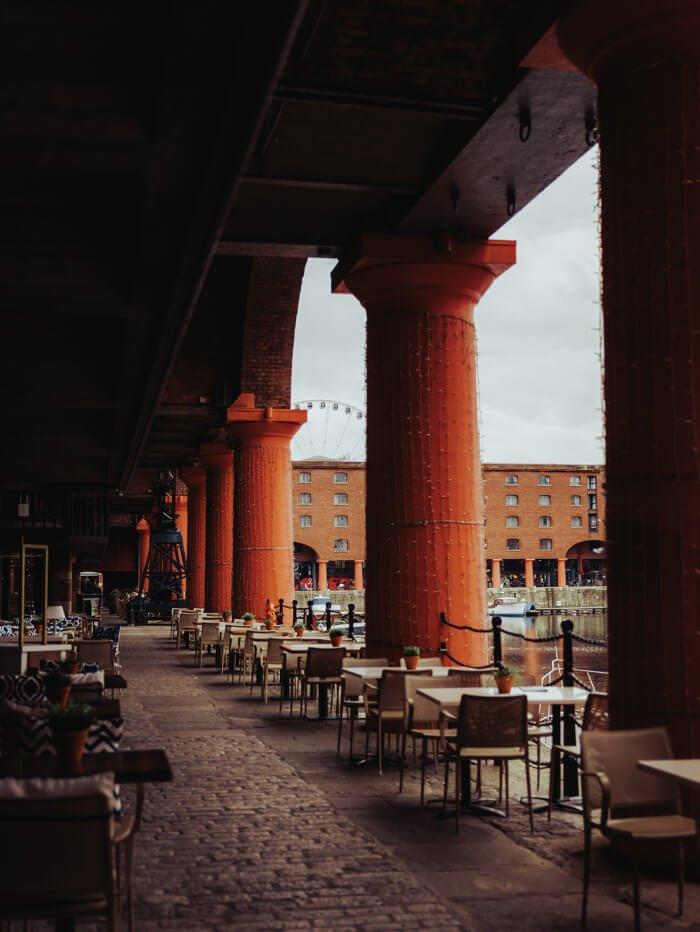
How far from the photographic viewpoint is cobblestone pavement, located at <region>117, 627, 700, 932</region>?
475cm

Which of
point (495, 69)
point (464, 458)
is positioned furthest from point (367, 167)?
point (464, 458)

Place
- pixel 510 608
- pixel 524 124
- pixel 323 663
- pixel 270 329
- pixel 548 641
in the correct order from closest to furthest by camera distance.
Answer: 1. pixel 524 124
2. pixel 548 641
3. pixel 323 663
4. pixel 270 329
5. pixel 510 608

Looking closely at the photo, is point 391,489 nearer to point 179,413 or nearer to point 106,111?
point 106,111

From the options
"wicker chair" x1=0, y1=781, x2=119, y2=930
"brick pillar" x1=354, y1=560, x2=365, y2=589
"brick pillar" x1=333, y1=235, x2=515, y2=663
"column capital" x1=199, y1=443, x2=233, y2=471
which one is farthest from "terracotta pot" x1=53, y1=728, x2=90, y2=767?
"brick pillar" x1=354, y1=560, x2=365, y2=589

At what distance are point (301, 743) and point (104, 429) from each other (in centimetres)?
398

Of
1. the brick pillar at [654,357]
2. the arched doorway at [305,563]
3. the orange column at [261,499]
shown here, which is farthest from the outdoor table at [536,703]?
the arched doorway at [305,563]

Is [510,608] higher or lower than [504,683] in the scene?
lower

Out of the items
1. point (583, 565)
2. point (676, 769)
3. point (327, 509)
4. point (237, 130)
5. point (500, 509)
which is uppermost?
point (500, 509)

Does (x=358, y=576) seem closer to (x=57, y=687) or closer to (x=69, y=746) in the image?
(x=57, y=687)

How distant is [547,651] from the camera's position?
153ft

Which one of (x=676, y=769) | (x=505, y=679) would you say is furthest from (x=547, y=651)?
(x=676, y=769)

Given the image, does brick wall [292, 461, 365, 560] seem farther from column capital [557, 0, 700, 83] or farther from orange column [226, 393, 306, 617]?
column capital [557, 0, 700, 83]

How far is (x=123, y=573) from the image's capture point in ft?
202

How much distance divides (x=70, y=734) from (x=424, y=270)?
6.64 metres
